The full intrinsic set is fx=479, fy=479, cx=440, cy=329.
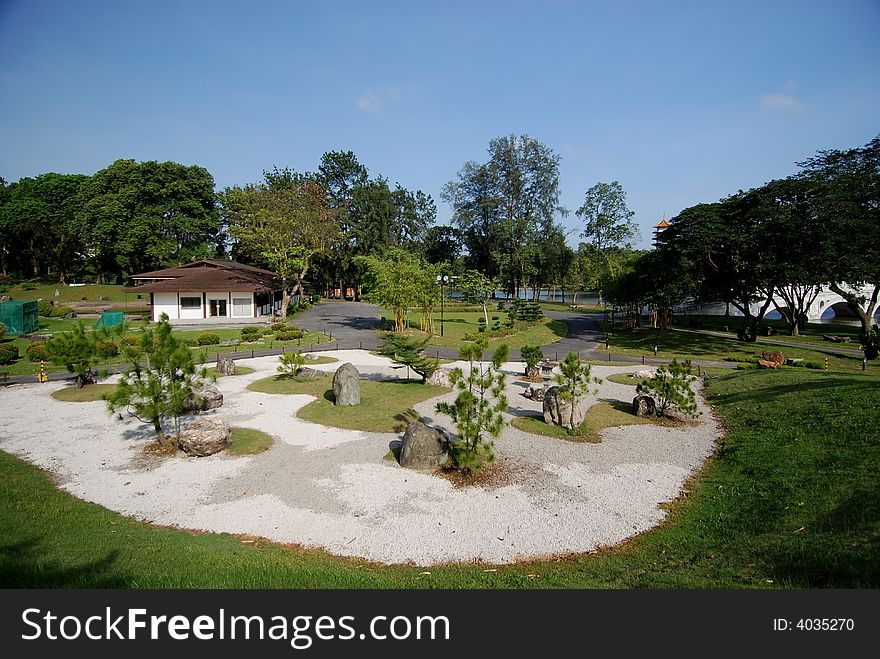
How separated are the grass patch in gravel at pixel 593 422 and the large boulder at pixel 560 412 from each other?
174 millimetres

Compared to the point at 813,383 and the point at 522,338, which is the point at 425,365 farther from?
the point at 522,338

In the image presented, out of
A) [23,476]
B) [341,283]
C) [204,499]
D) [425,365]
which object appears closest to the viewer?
[204,499]

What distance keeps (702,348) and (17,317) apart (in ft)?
153

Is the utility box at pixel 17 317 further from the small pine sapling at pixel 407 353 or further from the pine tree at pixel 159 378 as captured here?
the small pine sapling at pixel 407 353

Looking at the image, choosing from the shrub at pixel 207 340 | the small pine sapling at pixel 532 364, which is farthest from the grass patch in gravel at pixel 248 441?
the shrub at pixel 207 340

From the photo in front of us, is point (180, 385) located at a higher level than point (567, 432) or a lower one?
higher

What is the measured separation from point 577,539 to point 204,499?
7.48 meters

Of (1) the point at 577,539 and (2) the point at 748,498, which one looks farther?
(2) the point at 748,498

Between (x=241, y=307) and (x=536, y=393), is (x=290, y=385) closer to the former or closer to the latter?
(x=536, y=393)

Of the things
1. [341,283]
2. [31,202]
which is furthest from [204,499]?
[31,202]

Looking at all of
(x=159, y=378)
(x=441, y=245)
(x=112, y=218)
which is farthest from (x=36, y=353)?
(x=441, y=245)

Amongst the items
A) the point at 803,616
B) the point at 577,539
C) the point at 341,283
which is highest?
the point at 341,283

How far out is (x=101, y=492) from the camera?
33.6 ft

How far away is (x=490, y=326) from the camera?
1564 inches
